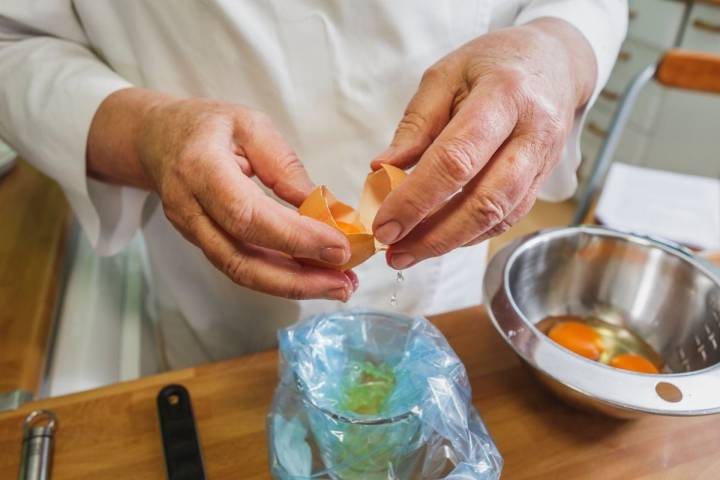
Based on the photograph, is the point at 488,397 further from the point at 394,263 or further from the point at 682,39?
the point at 682,39

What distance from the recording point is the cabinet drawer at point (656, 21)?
1.91m

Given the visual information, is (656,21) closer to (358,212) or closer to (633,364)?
(633,364)

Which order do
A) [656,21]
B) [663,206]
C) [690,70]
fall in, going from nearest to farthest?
[690,70] → [663,206] → [656,21]

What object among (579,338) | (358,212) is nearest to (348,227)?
(358,212)

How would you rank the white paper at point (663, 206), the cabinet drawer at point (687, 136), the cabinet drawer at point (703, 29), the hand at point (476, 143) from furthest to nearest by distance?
the cabinet drawer at point (687, 136) < the cabinet drawer at point (703, 29) < the white paper at point (663, 206) < the hand at point (476, 143)

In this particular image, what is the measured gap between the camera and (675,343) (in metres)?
0.62

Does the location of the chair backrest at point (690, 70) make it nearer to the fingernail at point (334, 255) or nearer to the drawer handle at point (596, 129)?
the fingernail at point (334, 255)

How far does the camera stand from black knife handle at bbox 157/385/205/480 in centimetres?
46

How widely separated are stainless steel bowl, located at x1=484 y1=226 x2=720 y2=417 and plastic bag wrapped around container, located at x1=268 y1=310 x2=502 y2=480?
0.07 meters

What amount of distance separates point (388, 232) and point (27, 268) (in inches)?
21.6

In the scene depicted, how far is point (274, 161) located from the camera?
478 millimetres

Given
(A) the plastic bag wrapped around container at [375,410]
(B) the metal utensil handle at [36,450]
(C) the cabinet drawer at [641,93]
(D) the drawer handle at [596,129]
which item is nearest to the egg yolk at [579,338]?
(A) the plastic bag wrapped around container at [375,410]

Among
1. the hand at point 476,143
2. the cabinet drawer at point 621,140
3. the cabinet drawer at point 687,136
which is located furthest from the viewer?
the cabinet drawer at point 621,140

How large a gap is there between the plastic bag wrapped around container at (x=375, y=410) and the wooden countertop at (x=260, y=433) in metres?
0.05
